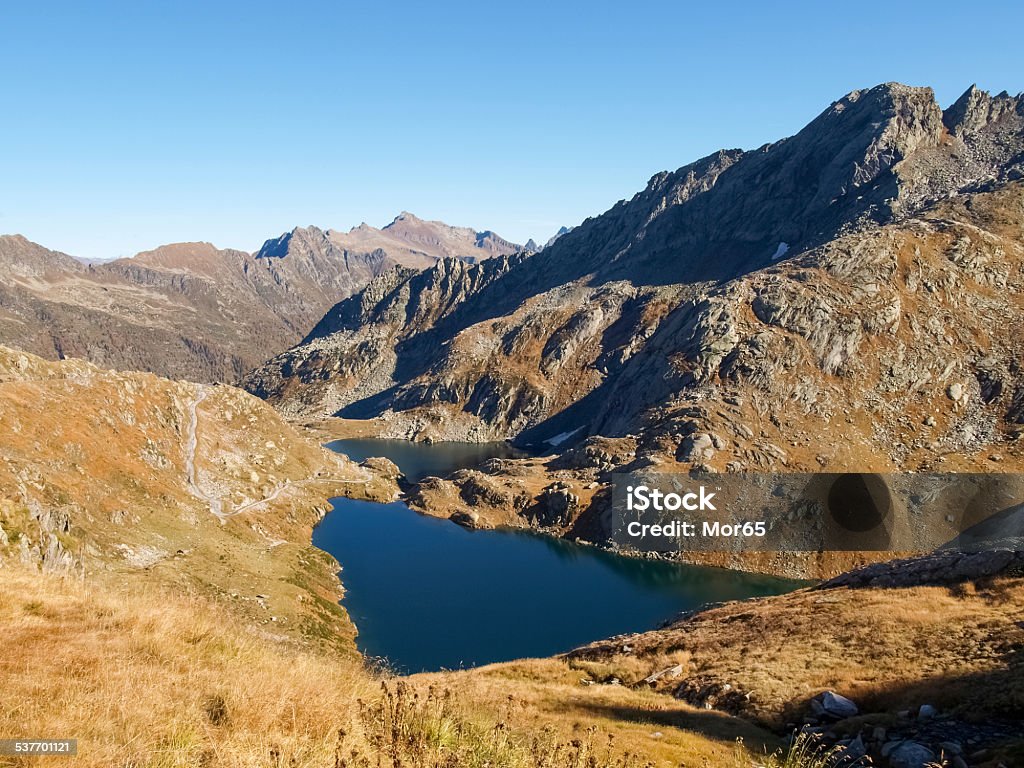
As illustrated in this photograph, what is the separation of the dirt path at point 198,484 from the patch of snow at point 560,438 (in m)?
83.2

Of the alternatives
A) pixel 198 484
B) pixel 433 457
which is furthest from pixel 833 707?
pixel 433 457

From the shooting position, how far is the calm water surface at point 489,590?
229ft

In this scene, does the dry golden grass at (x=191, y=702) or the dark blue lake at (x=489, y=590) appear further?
the dark blue lake at (x=489, y=590)

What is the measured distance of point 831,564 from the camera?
90.4 metres

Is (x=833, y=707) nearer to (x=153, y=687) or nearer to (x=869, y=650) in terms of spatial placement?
(x=869, y=650)

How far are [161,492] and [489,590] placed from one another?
48816mm

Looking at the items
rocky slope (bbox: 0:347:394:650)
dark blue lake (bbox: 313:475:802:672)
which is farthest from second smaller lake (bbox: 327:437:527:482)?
dark blue lake (bbox: 313:475:802:672)

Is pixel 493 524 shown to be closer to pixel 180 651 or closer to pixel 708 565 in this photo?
pixel 708 565

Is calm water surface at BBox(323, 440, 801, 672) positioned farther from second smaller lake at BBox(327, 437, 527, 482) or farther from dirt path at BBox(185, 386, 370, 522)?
second smaller lake at BBox(327, 437, 527, 482)

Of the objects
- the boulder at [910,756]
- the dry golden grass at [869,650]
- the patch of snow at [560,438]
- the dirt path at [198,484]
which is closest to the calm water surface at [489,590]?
the dirt path at [198,484]

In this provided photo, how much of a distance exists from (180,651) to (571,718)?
43.5 feet

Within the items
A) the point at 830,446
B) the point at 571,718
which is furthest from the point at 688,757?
the point at 830,446

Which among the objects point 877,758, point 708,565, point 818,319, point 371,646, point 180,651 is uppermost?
point 818,319

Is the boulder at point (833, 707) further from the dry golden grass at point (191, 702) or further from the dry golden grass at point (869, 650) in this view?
the dry golden grass at point (191, 702)
